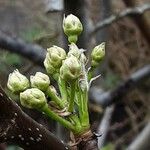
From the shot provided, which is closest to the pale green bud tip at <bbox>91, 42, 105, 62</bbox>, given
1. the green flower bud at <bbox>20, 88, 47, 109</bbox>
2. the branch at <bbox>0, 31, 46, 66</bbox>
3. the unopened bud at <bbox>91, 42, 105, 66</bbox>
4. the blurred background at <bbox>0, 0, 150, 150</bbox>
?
the unopened bud at <bbox>91, 42, 105, 66</bbox>

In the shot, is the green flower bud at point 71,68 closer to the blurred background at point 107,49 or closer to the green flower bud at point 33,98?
the green flower bud at point 33,98

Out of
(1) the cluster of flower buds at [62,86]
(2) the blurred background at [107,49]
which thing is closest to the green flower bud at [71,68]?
(1) the cluster of flower buds at [62,86]

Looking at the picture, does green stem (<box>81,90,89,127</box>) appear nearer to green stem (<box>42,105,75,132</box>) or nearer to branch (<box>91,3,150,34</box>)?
green stem (<box>42,105,75,132</box>)

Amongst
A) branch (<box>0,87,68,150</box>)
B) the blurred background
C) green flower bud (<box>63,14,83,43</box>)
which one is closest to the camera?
branch (<box>0,87,68,150</box>)

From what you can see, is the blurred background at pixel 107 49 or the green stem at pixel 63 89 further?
the blurred background at pixel 107 49

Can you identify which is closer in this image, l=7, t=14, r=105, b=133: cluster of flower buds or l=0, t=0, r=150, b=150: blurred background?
l=7, t=14, r=105, b=133: cluster of flower buds

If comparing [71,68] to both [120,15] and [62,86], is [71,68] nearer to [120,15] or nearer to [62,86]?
[62,86]
